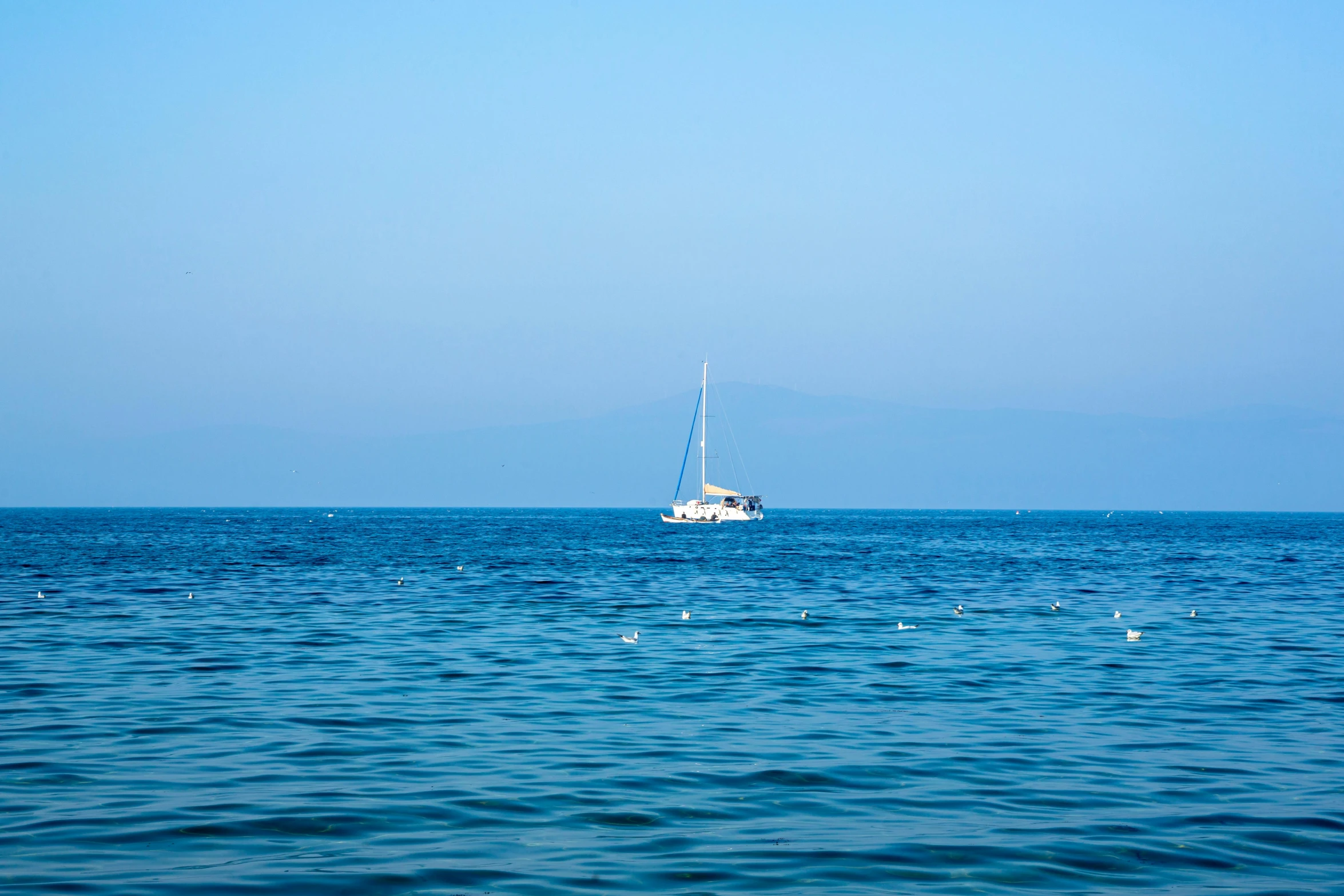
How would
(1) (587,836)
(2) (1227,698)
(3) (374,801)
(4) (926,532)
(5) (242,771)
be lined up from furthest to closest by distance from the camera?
(4) (926,532) → (2) (1227,698) → (5) (242,771) → (3) (374,801) → (1) (587,836)

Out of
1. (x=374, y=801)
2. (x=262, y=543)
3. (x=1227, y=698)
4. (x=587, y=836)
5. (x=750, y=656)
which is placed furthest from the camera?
(x=262, y=543)

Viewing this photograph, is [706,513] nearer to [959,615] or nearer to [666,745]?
Answer: [959,615]

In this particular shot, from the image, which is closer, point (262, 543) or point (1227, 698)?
point (1227, 698)

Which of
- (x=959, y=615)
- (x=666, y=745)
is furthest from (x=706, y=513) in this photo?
(x=666, y=745)

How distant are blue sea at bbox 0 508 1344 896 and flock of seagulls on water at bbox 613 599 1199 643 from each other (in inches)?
10.3

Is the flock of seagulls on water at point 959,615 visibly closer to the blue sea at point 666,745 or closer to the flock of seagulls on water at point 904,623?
the flock of seagulls on water at point 904,623

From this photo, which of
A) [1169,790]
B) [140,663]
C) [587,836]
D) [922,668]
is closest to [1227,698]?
[922,668]

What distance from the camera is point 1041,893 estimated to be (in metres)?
10.7

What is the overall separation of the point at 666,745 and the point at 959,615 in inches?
804

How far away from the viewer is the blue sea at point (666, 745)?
11438 millimetres

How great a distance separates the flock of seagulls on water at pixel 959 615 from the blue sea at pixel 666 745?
262mm

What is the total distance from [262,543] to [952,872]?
3311 inches

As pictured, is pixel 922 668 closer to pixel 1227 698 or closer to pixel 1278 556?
pixel 1227 698

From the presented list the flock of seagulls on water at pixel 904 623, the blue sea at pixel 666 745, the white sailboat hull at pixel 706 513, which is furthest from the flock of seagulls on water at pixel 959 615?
the white sailboat hull at pixel 706 513
